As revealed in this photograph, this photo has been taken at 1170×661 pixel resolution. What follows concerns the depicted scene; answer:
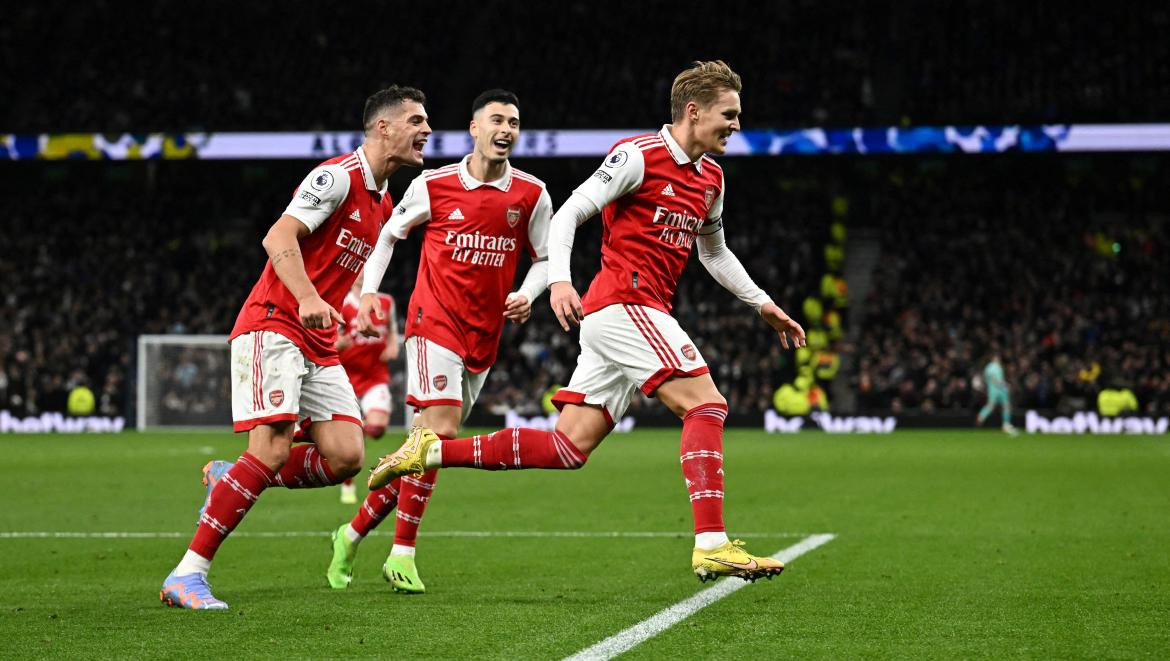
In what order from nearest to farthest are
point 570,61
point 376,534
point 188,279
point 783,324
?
1. point 783,324
2. point 376,534
3. point 570,61
4. point 188,279

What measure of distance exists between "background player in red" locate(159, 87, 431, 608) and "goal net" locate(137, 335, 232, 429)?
2211 centimetres

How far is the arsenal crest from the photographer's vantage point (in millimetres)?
7203

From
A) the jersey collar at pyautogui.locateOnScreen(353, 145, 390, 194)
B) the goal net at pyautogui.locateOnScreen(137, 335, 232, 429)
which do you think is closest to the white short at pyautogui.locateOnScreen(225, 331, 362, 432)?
the jersey collar at pyautogui.locateOnScreen(353, 145, 390, 194)

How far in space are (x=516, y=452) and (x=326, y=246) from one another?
4.08ft

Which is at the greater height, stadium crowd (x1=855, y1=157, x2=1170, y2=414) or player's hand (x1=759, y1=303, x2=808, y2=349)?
stadium crowd (x1=855, y1=157, x2=1170, y2=414)

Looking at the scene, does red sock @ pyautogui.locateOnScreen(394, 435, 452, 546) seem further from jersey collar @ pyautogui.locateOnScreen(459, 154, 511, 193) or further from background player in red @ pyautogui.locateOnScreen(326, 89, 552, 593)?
jersey collar @ pyautogui.locateOnScreen(459, 154, 511, 193)

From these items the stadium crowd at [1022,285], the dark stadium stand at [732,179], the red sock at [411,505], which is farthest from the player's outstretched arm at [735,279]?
the stadium crowd at [1022,285]

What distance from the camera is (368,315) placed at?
6.49 metres

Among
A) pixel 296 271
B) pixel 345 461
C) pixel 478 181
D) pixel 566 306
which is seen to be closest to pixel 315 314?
pixel 296 271

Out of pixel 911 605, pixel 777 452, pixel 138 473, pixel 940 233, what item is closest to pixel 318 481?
pixel 911 605

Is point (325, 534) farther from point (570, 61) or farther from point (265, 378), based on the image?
point (570, 61)

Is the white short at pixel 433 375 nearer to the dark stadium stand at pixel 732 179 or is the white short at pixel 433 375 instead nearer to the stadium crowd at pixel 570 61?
the dark stadium stand at pixel 732 179

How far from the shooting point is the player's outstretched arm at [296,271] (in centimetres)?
588

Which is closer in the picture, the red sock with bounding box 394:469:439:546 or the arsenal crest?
the red sock with bounding box 394:469:439:546
